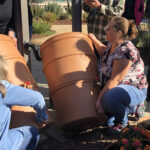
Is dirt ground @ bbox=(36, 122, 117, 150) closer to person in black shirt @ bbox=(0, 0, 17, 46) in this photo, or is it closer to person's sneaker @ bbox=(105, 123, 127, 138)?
person's sneaker @ bbox=(105, 123, 127, 138)

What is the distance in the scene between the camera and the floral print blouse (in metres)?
2.70

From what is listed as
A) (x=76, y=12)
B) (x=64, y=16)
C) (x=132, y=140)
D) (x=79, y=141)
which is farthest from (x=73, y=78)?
(x=64, y=16)

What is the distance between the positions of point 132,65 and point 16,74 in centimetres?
119

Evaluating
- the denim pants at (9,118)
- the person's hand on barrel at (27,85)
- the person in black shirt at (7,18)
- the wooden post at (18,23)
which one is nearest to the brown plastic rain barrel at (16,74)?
the person's hand on barrel at (27,85)

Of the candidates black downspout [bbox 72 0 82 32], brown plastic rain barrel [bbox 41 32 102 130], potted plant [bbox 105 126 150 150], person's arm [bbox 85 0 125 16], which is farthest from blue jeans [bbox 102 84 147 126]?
black downspout [bbox 72 0 82 32]

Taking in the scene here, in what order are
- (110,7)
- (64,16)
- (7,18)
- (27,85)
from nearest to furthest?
(27,85)
(110,7)
(7,18)
(64,16)

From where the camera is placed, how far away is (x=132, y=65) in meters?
2.74

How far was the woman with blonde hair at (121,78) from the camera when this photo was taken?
8.80 ft

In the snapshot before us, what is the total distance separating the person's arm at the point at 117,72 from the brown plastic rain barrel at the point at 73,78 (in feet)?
0.52

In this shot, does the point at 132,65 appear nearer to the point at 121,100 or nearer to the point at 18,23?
the point at 121,100

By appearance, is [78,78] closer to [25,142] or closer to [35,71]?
[25,142]

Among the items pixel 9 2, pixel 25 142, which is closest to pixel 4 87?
pixel 25 142

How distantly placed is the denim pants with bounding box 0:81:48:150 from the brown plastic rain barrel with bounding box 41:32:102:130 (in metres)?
0.32

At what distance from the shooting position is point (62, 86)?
2850 millimetres
